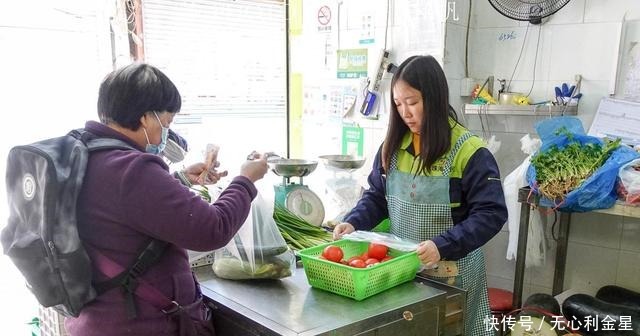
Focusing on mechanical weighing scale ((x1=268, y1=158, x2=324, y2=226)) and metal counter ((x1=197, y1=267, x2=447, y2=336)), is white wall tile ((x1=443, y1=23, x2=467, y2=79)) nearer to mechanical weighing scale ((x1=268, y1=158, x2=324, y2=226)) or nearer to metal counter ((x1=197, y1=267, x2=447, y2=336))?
mechanical weighing scale ((x1=268, y1=158, x2=324, y2=226))

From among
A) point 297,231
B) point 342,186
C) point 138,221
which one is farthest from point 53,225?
point 342,186

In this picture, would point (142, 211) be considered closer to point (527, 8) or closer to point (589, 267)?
point (527, 8)

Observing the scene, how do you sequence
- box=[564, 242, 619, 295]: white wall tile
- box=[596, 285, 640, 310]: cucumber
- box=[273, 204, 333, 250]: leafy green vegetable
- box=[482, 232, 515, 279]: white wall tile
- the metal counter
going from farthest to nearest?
1. box=[482, 232, 515, 279]: white wall tile
2. box=[564, 242, 619, 295]: white wall tile
3. box=[596, 285, 640, 310]: cucumber
4. box=[273, 204, 333, 250]: leafy green vegetable
5. the metal counter

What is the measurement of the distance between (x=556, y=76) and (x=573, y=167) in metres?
0.69

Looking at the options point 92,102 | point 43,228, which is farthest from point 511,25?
point 43,228

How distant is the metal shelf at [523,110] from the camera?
2.44 m

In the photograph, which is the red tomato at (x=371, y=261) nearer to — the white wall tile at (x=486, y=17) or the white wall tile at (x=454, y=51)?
the white wall tile at (x=454, y=51)

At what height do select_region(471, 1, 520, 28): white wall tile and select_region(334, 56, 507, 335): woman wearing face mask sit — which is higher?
select_region(471, 1, 520, 28): white wall tile

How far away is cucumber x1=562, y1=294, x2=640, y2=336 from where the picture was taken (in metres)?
2.10

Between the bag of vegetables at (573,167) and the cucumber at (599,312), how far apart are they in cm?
46

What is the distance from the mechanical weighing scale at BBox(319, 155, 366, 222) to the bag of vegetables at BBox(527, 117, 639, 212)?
2.95ft

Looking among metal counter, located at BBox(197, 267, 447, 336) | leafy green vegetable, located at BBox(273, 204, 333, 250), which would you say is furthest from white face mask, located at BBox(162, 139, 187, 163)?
metal counter, located at BBox(197, 267, 447, 336)

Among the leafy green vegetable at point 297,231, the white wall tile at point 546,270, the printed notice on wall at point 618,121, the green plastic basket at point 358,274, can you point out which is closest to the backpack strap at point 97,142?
the green plastic basket at point 358,274

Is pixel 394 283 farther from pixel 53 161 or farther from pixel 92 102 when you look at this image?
pixel 92 102
